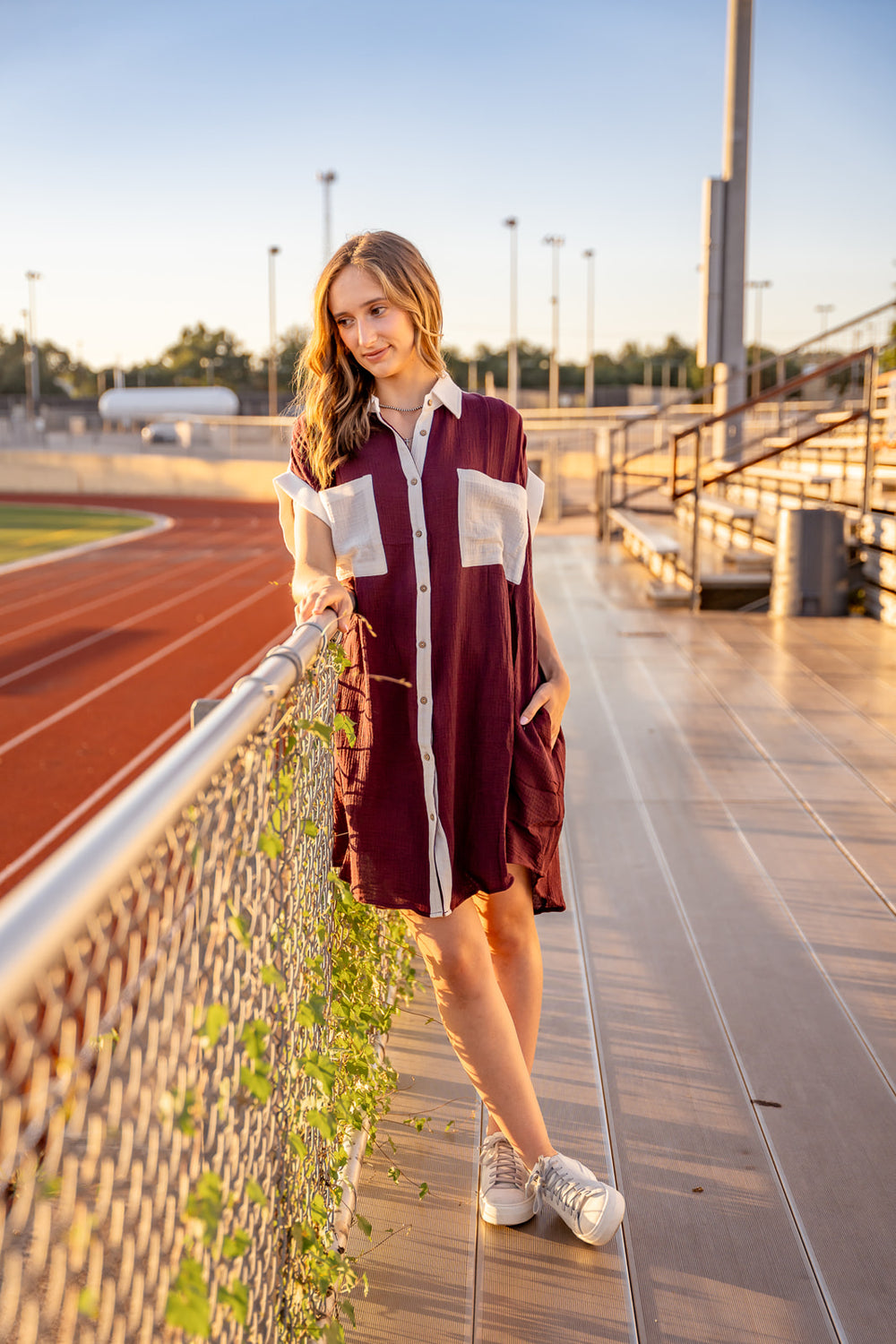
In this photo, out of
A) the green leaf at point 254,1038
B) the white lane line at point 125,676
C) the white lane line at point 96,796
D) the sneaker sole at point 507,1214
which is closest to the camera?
the green leaf at point 254,1038

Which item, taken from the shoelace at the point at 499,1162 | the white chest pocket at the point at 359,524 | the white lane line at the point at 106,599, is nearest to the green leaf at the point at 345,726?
the white chest pocket at the point at 359,524

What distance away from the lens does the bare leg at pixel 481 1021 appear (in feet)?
7.18

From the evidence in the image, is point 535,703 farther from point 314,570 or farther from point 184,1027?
point 184,1027

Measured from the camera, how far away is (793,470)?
48.5 ft

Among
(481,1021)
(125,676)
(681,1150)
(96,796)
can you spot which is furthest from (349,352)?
(125,676)

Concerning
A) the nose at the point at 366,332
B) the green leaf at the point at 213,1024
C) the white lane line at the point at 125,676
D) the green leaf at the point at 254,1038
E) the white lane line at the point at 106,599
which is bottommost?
the white lane line at the point at 125,676

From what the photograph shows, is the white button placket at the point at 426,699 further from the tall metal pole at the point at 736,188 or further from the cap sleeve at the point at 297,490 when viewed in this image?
the tall metal pole at the point at 736,188

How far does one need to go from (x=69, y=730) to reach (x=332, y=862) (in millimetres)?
7042

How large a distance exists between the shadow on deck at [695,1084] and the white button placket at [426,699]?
2.42ft

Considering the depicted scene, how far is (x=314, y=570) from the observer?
2164 millimetres

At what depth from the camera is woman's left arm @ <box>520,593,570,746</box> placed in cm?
226

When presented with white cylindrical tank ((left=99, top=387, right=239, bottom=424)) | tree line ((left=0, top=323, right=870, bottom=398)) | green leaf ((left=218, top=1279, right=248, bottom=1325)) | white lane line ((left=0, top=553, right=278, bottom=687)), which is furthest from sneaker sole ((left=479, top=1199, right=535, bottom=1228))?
tree line ((left=0, top=323, right=870, bottom=398))

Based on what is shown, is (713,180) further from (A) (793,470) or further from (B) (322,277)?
(B) (322,277)

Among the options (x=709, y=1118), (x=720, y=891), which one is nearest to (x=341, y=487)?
(x=709, y=1118)
